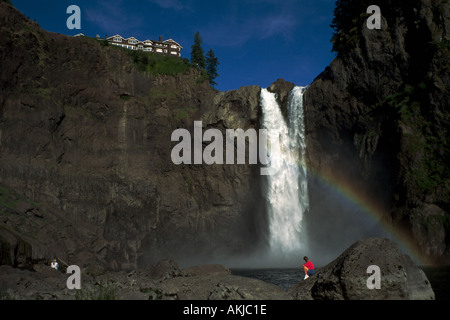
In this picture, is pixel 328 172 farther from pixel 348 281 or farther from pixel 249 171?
Answer: pixel 348 281

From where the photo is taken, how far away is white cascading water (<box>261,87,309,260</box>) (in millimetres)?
51500

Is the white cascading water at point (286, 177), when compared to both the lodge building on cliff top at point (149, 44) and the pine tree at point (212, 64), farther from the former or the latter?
the lodge building on cliff top at point (149, 44)

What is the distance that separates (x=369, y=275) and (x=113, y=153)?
46279 millimetres

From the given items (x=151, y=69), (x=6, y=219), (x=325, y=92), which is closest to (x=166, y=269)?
(x=6, y=219)

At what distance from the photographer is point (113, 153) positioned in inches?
2099

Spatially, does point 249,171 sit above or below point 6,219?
above

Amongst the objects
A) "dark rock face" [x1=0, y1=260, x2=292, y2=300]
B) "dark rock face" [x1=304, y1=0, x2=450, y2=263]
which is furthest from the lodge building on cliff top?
"dark rock face" [x1=0, y1=260, x2=292, y2=300]

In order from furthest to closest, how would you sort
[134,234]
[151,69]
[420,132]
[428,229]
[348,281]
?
[151,69] < [134,234] < [420,132] < [428,229] < [348,281]

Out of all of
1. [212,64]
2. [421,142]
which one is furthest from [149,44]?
[421,142]

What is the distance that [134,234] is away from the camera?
50.5m

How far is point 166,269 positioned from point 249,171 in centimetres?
3121

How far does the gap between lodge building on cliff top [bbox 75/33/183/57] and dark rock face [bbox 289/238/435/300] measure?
99.9 metres

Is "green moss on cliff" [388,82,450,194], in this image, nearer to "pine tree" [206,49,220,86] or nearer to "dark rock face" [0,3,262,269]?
"dark rock face" [0,3,262,269]

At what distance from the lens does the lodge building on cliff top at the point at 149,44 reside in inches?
4156
